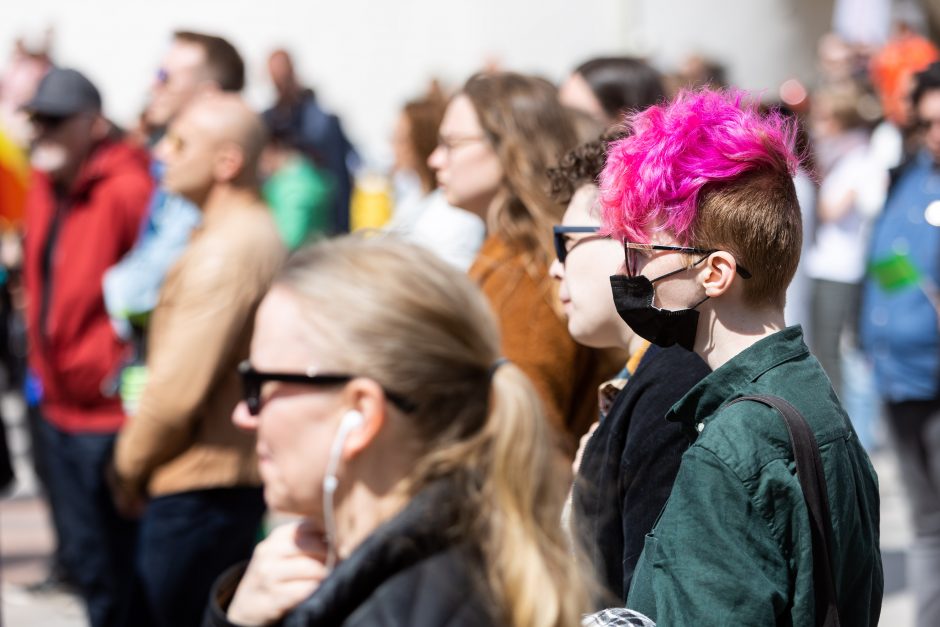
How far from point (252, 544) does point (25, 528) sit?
379 centimetres

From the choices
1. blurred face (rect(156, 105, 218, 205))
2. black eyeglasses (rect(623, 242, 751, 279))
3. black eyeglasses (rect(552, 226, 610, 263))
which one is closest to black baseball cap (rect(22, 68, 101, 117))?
blurred face (rect(156, 105, 218, 205))

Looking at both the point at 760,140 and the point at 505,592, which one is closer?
the point at 505,592

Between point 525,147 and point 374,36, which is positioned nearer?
point 525,147

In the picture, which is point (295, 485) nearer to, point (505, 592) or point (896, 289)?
point (505, 592)

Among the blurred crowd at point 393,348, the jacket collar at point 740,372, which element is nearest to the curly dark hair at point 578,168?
the blurred crowd at point 393,348

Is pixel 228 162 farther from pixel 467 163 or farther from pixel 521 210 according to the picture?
pixel 521 210

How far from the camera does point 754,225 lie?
224 cm

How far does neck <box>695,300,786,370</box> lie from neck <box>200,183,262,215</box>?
7.60 ft

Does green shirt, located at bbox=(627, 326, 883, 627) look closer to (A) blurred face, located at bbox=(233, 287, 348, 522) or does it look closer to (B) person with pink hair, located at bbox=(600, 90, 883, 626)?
(B) person with pink hair, located at bbox=(600, 90, 883, 626)

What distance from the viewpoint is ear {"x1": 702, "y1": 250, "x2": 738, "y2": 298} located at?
224 centimetres

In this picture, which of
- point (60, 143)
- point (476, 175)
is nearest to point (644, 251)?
point (476, 175)

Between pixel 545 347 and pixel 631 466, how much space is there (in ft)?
2.92

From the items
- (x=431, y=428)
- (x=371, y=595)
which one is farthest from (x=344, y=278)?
(x=371, y=595)

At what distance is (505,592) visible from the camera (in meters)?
1.76
